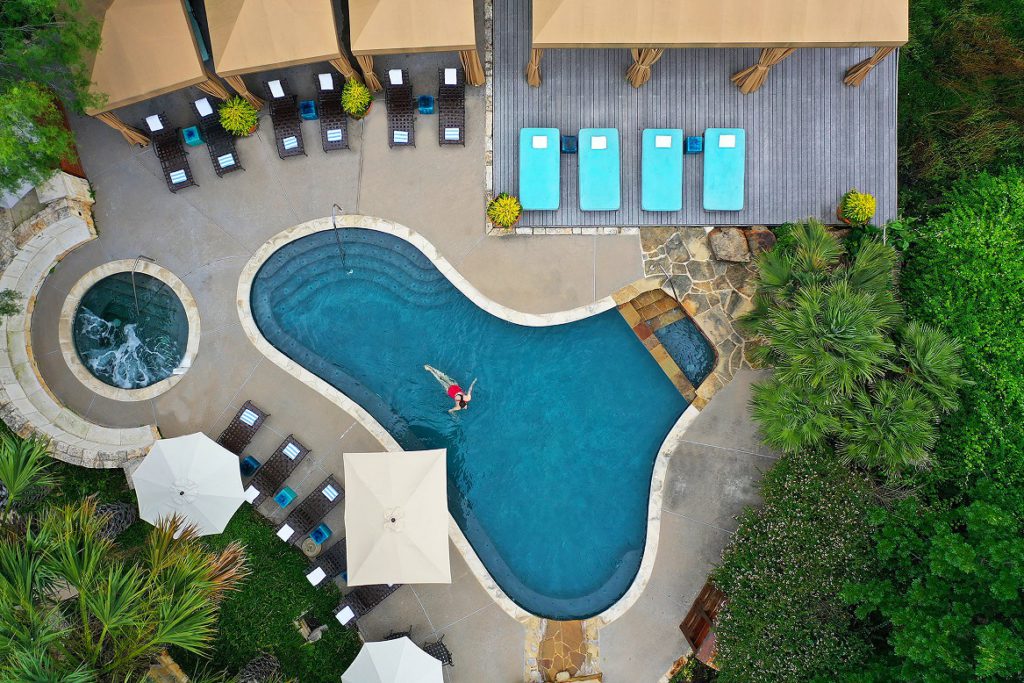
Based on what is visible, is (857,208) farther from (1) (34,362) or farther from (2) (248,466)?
(1) (34,362)

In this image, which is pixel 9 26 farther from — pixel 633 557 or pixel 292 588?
pixel 633 557

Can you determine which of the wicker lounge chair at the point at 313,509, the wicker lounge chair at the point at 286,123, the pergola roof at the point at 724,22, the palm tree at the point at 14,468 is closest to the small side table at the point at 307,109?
the wicker lounge chair at the point at 286,123

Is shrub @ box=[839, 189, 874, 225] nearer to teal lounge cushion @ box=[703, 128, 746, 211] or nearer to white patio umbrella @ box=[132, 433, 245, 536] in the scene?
teal lounge cushion @ box=[703, 128, 746, 211]

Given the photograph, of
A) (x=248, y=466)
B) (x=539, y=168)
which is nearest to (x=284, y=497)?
(x=248, y=466)

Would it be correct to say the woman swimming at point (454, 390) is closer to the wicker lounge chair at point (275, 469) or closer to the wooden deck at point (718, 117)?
the wicker lounge chair at point (275, 469)

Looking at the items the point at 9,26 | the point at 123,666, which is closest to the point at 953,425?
the point at 123,666
